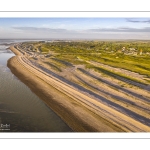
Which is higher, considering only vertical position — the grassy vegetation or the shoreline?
the grassy vegetation

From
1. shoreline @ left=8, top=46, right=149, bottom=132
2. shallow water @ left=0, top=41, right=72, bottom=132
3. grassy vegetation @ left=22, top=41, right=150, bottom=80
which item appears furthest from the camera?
grassy vegetation @ left=22, top=41, right=150, bottom=80

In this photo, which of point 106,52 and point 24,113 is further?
point 106,52

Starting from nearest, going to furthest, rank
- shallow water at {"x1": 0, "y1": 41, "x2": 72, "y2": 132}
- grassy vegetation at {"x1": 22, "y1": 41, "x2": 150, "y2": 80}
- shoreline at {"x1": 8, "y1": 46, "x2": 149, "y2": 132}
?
shoreline at {"x1": 8, "y1": 46, "x2": 149, "y2": 132}, shallow water at {"x1": 0, "y1": 41, "x2": 72, "y2": 132}, grassy vegetation at {"x1": 22, "y1": 41, "x2": 150, "y2": 80}

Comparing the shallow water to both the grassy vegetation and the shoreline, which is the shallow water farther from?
the grassy vegetation

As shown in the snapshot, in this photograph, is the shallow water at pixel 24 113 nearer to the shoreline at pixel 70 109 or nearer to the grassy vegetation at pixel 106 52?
the shoreline at pixel 70 109

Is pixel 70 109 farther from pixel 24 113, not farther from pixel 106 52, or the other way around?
pixel 106 52

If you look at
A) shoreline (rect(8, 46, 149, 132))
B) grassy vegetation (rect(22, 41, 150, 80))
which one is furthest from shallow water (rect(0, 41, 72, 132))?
grassy vegetation (rect(22, 41, 150, 80))

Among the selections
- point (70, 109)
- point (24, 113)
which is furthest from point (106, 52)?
point (24, 113)

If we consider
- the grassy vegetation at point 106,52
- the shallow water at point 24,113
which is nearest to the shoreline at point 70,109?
the shallow water at point 24,113
